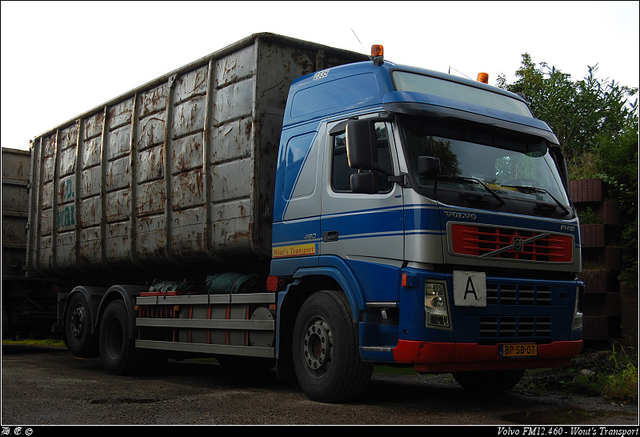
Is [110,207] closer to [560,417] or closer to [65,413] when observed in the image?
[65,413]

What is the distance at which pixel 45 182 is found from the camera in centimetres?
1252

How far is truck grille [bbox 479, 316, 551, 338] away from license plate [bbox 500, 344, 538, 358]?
88mm

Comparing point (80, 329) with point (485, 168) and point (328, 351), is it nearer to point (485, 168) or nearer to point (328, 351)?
point (328, 351)

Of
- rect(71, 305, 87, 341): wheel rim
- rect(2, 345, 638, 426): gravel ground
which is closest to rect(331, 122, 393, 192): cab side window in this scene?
rect(2, 345, 638, 426): gravel ground

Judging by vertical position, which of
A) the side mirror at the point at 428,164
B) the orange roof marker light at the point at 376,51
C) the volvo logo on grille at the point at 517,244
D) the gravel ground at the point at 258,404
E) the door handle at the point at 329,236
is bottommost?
the gravel ground at the point at 258,404

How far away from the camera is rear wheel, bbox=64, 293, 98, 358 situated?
1057 centimetres

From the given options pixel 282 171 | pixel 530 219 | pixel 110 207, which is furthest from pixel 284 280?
pixel 110 207

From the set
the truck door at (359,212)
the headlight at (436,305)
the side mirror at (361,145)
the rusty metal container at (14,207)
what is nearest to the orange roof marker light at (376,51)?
the truck door at (359,212)

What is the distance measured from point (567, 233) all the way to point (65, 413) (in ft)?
16.0

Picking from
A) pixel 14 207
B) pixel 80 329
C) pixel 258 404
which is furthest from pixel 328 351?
pixel 14 207

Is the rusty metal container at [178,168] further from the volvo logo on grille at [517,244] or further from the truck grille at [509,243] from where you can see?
the volvo logo on grille at [517,244]

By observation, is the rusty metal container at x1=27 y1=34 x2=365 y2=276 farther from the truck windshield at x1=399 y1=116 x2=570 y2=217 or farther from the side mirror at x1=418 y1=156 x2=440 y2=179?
the side mirror at x1=418 y1=156 x2=440 y2=179

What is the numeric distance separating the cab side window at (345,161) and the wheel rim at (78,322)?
18.9 ft

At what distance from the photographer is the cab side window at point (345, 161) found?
620cm
